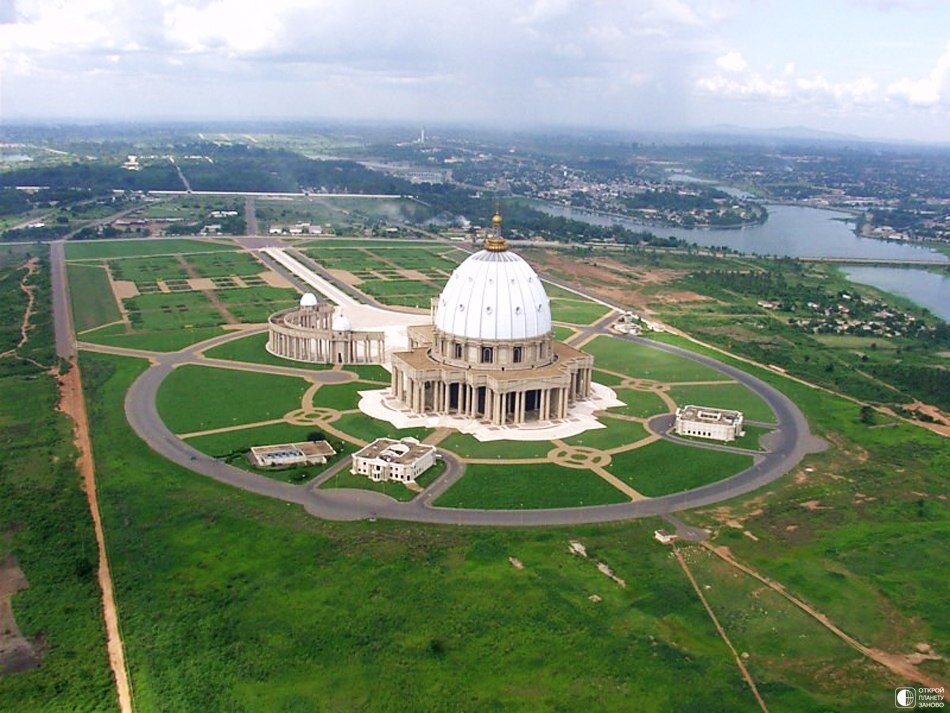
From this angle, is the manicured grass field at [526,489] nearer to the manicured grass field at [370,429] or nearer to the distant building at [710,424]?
the manicured grass field at [370,429]

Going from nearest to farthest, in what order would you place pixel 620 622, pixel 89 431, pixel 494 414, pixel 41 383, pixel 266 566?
pixel 620 622
pixel 266 566
pixel 89 431
pixel 494 414
pixel 41 383

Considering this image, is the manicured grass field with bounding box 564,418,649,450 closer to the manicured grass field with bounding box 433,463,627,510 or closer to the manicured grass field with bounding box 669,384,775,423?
the manicured grass field with bounding box 433,463,627,510

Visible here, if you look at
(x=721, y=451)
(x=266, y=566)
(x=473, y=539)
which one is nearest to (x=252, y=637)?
(x=266, y=566)

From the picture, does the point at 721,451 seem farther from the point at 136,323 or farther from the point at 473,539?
the point at 136,323

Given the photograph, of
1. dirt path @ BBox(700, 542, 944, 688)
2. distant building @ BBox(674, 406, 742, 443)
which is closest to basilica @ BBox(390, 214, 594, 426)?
distant building @ BBox(674, 406, 742, 443)

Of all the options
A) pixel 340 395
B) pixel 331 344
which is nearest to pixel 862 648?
pixel 340 395

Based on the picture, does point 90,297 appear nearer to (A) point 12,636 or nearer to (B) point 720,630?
(A) point 12,636

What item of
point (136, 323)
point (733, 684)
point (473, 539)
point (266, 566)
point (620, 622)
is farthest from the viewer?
point (136, 323)
